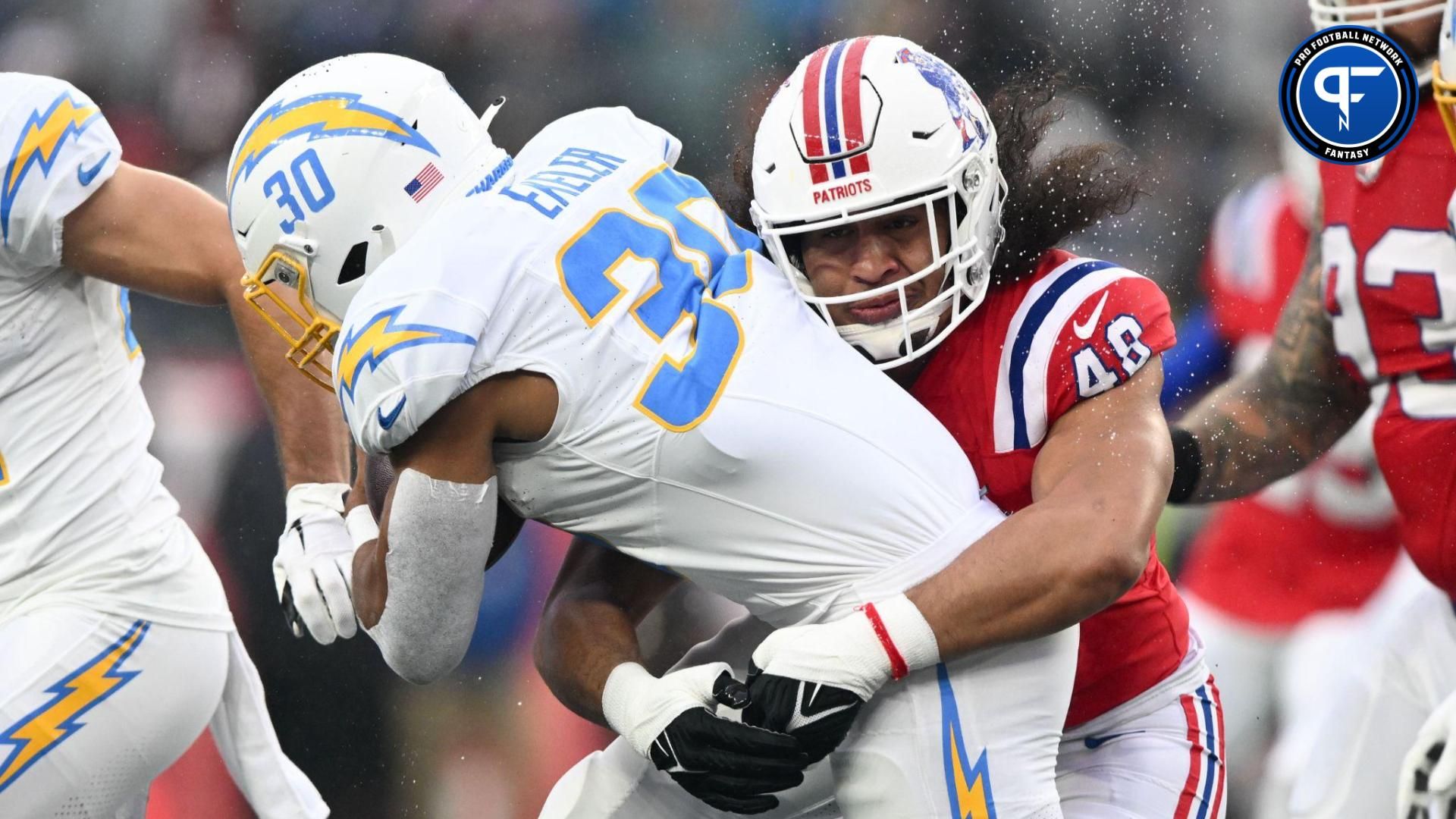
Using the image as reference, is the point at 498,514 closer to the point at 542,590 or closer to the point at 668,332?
the point at 668,332

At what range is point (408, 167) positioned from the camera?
5.04 ft

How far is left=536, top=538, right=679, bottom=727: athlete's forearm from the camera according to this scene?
1.58m

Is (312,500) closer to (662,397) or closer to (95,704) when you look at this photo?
(95,704)

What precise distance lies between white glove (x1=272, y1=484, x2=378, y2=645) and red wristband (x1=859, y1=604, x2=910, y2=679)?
0.67 meters

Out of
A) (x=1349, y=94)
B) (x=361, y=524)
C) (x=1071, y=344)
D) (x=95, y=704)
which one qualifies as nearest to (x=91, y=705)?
(x=95, y=704)

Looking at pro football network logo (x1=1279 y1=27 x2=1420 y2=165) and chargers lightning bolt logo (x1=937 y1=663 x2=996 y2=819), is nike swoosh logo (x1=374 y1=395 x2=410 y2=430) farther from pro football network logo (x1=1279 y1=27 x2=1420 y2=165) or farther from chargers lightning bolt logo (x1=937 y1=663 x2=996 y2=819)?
pro football network logo (x1=1279 y1=27 x2=1420 y2=165)

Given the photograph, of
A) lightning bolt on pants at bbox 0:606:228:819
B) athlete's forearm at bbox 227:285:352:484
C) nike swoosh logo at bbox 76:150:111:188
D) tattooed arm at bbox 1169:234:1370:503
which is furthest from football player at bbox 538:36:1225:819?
nike swoosh logo at bbox 76:150:111:188

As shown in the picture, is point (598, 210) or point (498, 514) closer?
point (598, 210)

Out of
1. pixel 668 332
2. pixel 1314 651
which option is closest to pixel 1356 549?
pixel 1314 651

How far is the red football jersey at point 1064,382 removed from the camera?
1.45 m

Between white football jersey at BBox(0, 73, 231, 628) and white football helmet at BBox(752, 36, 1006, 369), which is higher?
white football helmet at BBox(752, 36, 1006, 369)

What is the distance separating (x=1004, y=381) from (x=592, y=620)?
1.66 ft

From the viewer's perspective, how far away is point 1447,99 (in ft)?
5.61

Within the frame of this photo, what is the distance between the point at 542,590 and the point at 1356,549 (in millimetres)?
1386
